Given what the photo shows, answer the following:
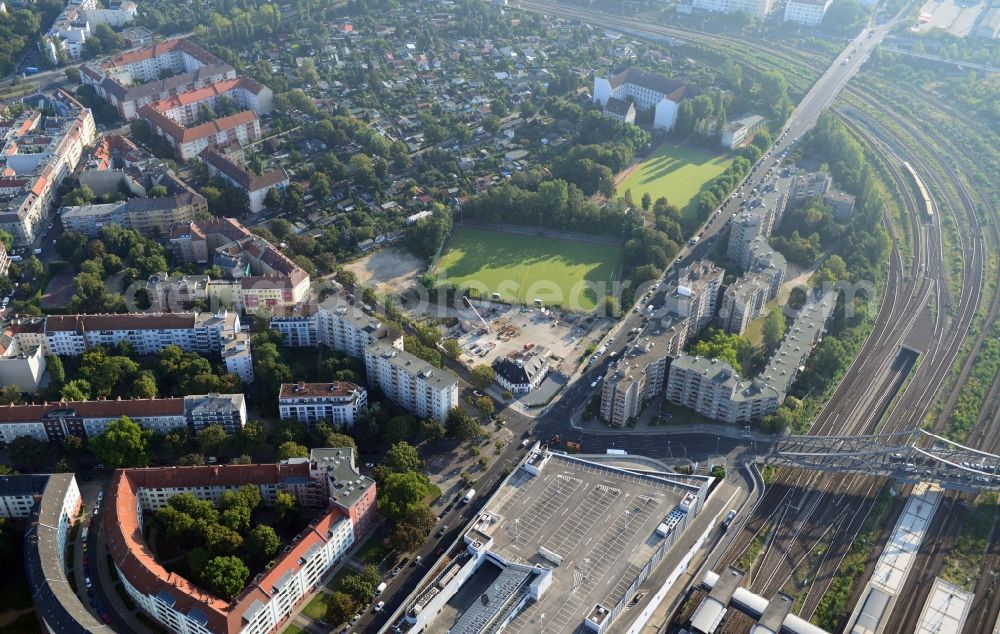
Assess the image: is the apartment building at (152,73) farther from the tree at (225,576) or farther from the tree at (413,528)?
the tree at (413,528)

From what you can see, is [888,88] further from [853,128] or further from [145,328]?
[145,328]

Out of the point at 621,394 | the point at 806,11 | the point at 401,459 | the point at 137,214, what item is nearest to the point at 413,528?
the point at 401,459

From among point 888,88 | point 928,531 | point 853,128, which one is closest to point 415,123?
point 853,128

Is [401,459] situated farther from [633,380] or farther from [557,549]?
[633,380]

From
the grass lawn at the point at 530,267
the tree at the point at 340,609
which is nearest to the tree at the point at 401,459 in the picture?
the tree at the point at 340,609

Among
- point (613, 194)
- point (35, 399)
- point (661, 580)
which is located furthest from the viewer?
point (613, 194)

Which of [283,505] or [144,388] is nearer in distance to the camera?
[283,505]
